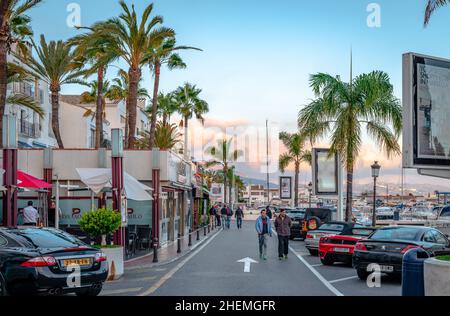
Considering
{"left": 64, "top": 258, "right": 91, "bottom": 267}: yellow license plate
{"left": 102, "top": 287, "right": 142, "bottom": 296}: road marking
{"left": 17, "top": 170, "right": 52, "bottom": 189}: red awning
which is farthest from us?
{"left": 17, "top": 170, "right": 52, "bottom": 189}: red awning

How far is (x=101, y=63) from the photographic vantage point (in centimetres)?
3325

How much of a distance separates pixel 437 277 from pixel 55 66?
103 feet

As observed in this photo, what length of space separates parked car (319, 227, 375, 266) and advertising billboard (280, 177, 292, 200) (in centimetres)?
4579

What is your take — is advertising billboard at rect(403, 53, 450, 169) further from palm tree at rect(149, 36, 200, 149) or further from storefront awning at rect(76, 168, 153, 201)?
palm tree at rect(149, 36, 200, 149)

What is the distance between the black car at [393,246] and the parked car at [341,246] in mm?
2837

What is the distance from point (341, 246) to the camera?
20141 mm

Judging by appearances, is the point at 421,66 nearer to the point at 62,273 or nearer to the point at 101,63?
the point at 62,273

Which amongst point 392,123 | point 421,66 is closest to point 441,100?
point 421,66

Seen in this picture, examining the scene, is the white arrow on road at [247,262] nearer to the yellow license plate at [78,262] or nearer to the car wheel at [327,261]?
the car wheel at [327,261]

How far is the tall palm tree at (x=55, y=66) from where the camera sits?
37.3 m

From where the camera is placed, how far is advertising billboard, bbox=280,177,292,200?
66.6m

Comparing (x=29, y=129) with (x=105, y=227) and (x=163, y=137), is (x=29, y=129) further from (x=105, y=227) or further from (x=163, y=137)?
(x=105, y=227)

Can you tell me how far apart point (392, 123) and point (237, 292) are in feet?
65.8

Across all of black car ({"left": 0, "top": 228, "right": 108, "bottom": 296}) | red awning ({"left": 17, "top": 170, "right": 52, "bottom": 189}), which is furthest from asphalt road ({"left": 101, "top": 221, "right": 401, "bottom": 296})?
red awning ({"left": 17, "top": 170, "right": 52, "bottom": 189})
